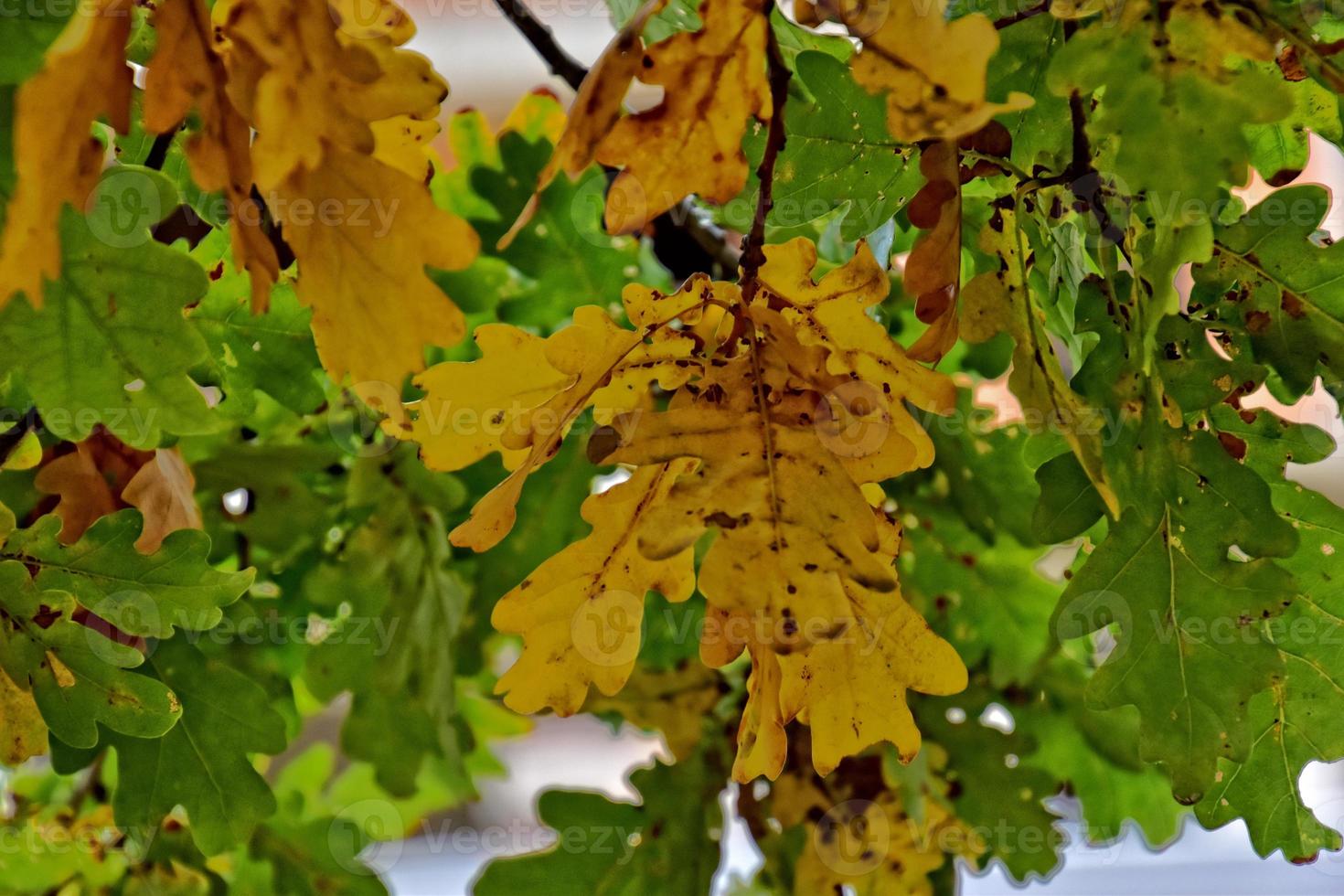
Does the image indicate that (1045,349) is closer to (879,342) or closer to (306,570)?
(879,342)

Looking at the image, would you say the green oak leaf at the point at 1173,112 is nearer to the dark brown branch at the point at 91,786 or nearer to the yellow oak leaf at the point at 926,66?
the yellow oak leaf at the point at 926,66

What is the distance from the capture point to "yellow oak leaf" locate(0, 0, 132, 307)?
10.0 inches

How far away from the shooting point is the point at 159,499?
1.56 feet

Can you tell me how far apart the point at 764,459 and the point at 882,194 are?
0.11m

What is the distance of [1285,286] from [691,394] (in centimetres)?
19

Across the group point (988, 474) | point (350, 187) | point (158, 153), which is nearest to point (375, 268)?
point (350, 187)

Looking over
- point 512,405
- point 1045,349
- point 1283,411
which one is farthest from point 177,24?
point 1283,411

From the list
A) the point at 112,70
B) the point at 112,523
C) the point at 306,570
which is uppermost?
the point at 112,70

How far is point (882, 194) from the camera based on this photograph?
1.28 ft

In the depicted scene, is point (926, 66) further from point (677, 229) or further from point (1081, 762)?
point (1081, 762)

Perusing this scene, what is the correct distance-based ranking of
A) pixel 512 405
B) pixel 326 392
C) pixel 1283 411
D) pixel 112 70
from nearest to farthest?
1. pixel 112 70
2. pixel 512 405
3. pixel 326 392
4. pixel 1283 411

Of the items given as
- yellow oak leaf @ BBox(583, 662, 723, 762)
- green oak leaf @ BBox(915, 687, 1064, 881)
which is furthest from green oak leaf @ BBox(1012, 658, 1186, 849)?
yellow oak leaf @ BBox(583, 662, 723, 762)

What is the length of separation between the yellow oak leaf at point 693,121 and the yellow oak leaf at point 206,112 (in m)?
0.09

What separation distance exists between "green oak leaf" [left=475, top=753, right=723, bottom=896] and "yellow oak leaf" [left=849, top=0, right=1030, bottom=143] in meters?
0.42
